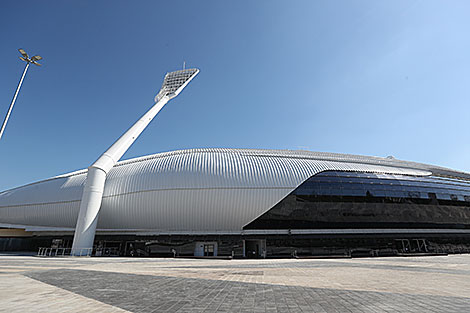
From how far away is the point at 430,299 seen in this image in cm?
738

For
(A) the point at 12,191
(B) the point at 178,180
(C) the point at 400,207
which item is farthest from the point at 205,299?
(A) the point at 12,191

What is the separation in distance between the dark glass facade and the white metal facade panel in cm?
166

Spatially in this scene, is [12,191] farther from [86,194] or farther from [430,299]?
[430,299]

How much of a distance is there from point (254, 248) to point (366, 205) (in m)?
17.0

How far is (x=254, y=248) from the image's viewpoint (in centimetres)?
3369

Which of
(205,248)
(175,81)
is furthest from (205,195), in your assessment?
(175,81)

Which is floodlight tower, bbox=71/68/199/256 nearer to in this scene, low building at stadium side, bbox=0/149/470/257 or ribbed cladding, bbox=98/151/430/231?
low building at stadium side, bbox=0/149/470/257

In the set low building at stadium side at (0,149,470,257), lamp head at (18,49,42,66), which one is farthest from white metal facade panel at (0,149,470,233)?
lamp head at (18,49,42,66)

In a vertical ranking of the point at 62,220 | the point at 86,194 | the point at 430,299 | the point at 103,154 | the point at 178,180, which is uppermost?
the point at 103,154

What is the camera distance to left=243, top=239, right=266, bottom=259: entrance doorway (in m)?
32.8

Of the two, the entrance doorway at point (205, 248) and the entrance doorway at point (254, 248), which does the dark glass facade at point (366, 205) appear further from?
the entrance doorway at point (205, 248)

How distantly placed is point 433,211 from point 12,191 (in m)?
75.6

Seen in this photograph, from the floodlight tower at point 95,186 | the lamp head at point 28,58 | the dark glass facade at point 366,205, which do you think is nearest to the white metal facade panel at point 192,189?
the dark glass facade at point 366,205

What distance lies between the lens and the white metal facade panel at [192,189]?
3278 centimetres
